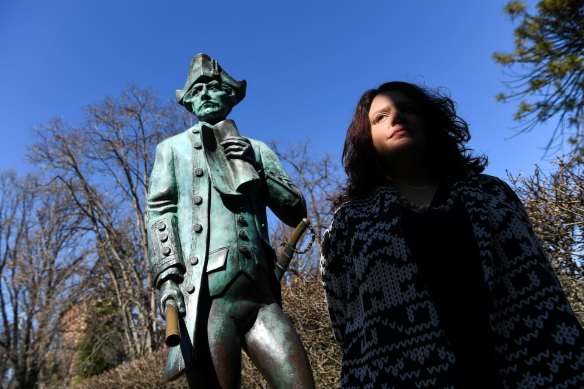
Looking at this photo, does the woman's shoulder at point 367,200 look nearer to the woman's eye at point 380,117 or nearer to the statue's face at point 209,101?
the woman's eye at point 380,117

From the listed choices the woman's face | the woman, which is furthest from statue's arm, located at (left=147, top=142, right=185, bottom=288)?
the woman's face

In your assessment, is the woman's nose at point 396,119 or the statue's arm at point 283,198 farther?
the statue's arm at point 283,198

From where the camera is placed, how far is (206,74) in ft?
9.77

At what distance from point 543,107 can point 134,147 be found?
13015 mm

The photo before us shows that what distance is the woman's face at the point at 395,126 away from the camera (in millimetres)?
2000

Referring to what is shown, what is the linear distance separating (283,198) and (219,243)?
46 cm

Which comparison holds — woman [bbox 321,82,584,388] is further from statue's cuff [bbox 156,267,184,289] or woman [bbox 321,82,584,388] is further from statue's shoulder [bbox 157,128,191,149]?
statue's shoulder [bbox 157,128,191,149]

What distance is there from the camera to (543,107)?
11.3m

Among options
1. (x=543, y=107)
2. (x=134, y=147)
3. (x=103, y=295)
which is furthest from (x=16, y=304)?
(x=543, y=107)

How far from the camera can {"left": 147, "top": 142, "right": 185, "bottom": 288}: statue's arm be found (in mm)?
2486

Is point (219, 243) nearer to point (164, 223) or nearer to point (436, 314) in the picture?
point (164, 223)

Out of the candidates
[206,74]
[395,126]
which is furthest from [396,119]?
[206,74]

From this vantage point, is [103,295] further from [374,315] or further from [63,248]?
[374,315]

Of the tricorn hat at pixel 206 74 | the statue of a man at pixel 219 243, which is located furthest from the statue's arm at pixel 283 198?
the tricorn hat at pixel 206 74
